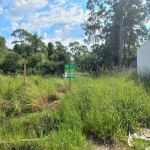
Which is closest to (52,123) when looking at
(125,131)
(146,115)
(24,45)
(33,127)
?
(33,127)

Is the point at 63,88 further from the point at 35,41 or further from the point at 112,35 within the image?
the point at 35,41

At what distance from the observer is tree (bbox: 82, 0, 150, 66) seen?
18484 mm

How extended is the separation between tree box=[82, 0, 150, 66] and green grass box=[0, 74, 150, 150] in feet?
51.2

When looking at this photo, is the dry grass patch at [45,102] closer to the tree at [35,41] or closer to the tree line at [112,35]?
the tree line at [112,35]

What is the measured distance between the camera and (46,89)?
4090 millimetres

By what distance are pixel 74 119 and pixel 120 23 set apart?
18.7 m

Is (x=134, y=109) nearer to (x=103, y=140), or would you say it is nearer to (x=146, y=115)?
(x=146, y=115)

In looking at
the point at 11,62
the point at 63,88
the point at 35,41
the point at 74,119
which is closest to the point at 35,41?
the point at 35,41

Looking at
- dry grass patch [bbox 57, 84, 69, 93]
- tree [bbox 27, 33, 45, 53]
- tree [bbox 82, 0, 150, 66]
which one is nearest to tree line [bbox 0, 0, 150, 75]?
tree [bbox 82, 0, 150, 66]

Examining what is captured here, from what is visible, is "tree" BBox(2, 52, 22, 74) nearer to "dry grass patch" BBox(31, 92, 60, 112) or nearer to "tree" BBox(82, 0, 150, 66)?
"tree" BBox(82, 0, 150, 66)

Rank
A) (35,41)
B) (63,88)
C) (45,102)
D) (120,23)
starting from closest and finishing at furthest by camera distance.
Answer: (45,102) → (63,88) → (120,23) → (35,41)

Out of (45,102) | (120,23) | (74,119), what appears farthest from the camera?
(120,23)

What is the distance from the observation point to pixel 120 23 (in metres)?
19.0

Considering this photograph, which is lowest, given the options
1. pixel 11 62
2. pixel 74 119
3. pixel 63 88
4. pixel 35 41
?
pixel 74 119
